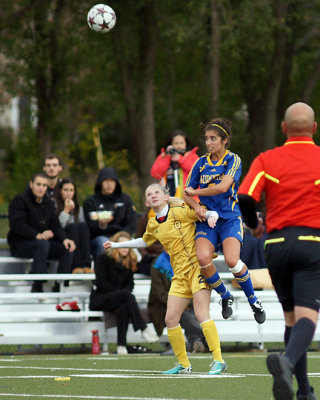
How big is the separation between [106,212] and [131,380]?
19.1ft

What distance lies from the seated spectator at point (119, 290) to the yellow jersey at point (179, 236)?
151 inches

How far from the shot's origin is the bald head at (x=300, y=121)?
20.8ft

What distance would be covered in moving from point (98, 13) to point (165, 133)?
20151 mm

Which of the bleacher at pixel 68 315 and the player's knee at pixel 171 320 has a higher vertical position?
the player's knee at pixel 171 320

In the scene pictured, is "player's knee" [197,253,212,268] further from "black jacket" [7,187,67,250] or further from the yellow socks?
"black jacket" [7,187,67,250]

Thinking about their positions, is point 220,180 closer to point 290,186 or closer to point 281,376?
point 290,186

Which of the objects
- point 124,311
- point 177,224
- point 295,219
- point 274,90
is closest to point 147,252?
point 124,311

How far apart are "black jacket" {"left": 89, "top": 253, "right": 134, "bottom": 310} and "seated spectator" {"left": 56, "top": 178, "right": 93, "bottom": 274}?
72 centimetres

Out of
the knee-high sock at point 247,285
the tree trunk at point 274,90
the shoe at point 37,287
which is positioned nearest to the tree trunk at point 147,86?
the tree trunk at point 274,90

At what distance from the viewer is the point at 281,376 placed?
5.62 m

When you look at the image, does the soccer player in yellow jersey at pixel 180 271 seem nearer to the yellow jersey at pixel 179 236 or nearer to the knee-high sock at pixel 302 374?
the yellow jersey at pixel 179 236

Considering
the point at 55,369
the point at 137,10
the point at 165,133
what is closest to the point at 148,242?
the point at 55,369

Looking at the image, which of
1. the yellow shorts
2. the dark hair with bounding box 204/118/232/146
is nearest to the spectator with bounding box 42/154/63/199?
the dark hair with bounding box 204/118/232/146

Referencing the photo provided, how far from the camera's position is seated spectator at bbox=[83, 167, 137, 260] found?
14.0 metres
